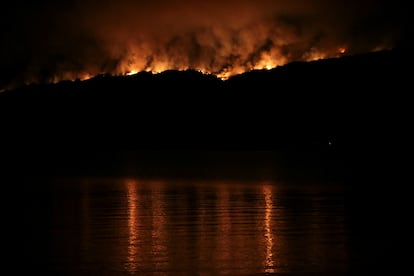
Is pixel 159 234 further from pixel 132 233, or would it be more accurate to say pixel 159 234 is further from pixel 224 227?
pixel 224 227

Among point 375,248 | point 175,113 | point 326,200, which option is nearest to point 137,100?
point 175,113

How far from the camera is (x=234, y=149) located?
126438mm

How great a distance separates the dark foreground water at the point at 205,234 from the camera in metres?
15.8

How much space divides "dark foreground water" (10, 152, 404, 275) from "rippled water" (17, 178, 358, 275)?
24 mm

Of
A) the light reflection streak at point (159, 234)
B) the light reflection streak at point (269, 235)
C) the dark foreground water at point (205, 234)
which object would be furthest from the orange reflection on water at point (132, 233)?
the light reflection streak at point (269, 235)

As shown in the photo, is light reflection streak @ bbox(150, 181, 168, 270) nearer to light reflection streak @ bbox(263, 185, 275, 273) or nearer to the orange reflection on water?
the orange reflection on water

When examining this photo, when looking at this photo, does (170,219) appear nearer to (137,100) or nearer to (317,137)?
(317,137)

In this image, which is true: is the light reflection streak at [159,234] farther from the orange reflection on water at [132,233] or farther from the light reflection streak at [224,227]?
the light reflection streak at [224,227]

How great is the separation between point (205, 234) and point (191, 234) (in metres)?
0.37

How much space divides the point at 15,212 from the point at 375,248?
13.4 metres

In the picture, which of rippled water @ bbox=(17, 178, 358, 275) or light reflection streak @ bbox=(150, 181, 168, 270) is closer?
rippled water @ bbox=(17, 178, 358, 275)

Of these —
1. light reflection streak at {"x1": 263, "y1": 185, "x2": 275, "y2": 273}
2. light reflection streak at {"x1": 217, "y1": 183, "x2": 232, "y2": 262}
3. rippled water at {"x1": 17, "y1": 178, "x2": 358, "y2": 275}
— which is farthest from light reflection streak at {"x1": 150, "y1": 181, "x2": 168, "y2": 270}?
light reflection streak at {"x1": 263, "y1": 185, "x2": 275, "y2": 273}

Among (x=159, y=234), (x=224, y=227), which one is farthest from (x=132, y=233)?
(x=224, y=227)

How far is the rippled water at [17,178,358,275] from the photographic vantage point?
15.8 metres
